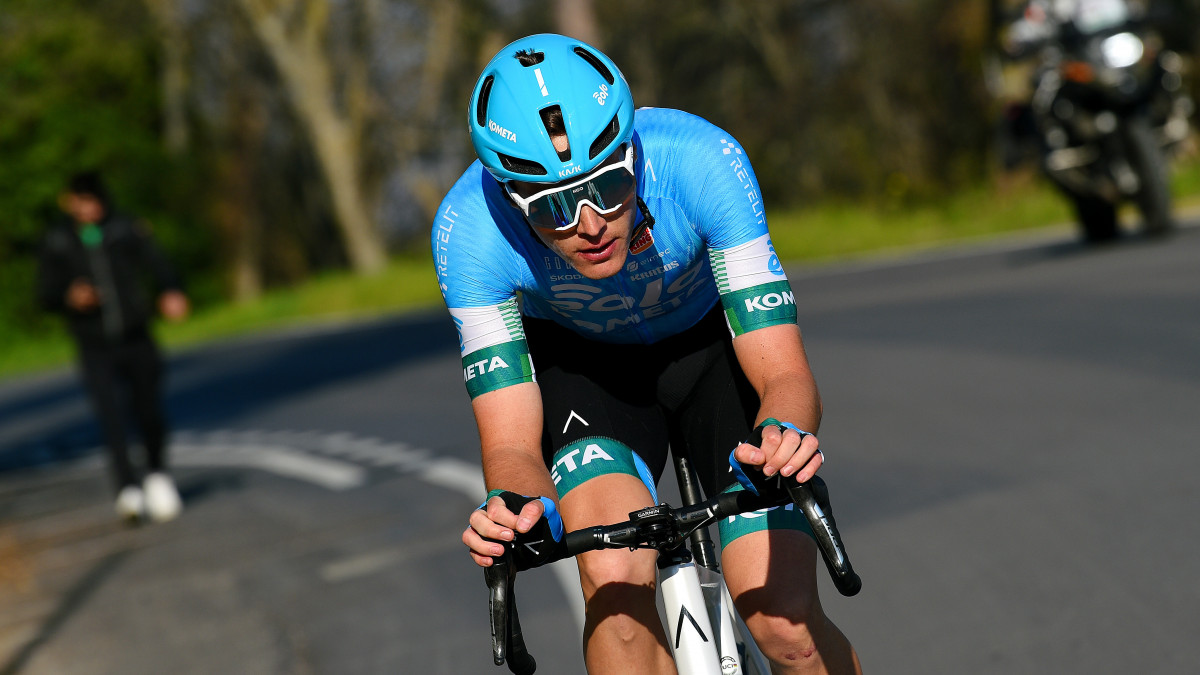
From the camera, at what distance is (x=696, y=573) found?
10.7ft

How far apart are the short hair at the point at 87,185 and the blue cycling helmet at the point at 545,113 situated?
6.58 metres

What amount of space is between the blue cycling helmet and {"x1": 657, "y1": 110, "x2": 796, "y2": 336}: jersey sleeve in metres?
0.32

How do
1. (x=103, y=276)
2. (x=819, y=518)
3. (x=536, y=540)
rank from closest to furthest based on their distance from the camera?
(x=819, y=518), (x=536, y=540), (x=103, y=276)

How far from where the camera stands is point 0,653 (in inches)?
254

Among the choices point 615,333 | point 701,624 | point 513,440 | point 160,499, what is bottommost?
point 160,499

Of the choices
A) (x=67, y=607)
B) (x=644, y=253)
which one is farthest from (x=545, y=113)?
(x=67, y=607)

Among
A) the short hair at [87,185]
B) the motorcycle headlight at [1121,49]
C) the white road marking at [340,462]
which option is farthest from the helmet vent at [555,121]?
the motorcycle headlight at [1121,49]

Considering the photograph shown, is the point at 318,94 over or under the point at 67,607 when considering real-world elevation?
over

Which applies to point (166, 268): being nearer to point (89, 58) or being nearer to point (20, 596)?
point (20, 596)

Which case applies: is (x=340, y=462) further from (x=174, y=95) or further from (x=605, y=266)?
(x=174, y=95)

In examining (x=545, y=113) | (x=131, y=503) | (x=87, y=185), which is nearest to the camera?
(x=545, y=113)

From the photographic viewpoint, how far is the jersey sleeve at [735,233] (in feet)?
11.1

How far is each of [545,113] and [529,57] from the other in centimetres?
18

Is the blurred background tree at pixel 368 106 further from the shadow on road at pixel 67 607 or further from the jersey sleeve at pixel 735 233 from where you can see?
the jersey sleeve at pixel 735 233
